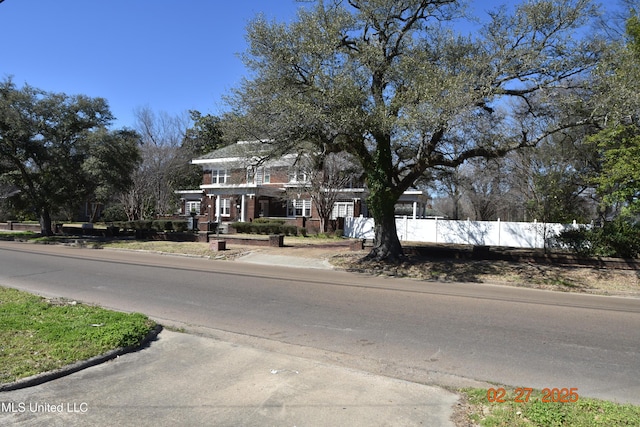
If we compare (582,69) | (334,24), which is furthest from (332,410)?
(582,69)

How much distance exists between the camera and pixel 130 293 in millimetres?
10086

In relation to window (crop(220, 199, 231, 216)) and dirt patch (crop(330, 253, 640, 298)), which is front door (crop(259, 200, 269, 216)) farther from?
dirt patch (crop(330, 253, 640, 298))

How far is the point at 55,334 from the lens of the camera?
233 inches

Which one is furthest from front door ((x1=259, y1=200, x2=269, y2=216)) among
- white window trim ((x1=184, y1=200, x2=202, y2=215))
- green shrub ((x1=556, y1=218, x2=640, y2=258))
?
green shrub ((x1=556, y1=218, x2=640, y2=258))

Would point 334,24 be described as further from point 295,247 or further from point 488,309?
point 295,247

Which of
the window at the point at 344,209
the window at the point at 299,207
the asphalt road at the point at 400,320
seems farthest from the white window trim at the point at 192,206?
the asphalt road at the point at 400,320

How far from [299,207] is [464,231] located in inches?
621

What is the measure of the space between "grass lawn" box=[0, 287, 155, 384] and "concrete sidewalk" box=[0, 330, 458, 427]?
12.5 inches

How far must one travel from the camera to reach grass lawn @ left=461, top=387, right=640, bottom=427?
366cm

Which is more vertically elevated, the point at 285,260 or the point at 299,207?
the point at 299,207

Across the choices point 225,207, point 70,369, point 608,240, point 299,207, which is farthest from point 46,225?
point 608,240

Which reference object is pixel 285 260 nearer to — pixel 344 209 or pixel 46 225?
pixel 344 209

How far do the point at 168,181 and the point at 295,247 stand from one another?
82.4 ft

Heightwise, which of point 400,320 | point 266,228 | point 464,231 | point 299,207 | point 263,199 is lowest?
point 400,320
